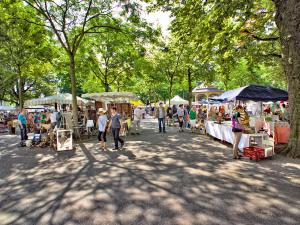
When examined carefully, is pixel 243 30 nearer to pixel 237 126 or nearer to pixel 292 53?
pixel 292 53

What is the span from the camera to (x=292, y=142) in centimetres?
909

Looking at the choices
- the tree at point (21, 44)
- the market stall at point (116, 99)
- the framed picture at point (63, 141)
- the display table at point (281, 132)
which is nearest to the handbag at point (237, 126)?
the display table at point (281, 132)

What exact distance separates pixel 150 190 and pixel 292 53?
647 cm

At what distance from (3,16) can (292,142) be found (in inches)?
572

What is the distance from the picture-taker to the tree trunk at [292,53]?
865 cm

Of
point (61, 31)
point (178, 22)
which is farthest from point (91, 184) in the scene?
point (61, 31)

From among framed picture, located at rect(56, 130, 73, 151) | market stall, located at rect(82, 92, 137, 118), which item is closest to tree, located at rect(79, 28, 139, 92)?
market stall, located at rect(82, 92, 137, 118)

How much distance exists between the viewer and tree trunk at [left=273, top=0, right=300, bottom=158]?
8.65 metres

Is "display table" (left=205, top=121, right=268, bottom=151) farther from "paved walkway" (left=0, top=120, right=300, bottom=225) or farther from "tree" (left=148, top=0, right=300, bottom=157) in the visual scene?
"tree" (left=148, top=0, right=300, bottom=157)

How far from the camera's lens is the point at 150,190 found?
5.70 m

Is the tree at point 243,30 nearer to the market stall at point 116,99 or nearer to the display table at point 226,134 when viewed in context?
the display table at point 226,134

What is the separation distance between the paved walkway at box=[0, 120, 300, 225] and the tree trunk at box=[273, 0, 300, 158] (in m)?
1.00

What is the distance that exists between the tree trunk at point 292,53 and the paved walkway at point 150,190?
996mm

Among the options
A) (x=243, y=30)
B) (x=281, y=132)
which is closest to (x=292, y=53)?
(x=281, y=132)
